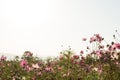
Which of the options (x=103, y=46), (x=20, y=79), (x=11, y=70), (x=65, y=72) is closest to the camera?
(x=65, y=72)

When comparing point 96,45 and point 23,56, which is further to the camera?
point 23,56

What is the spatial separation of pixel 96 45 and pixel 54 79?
221 inches

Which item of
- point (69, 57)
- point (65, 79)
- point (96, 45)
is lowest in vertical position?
point (65, 79)

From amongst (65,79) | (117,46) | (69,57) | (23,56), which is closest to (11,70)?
(69,57)

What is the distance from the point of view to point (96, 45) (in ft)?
44.2

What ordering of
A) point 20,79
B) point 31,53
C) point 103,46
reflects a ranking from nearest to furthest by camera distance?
point 20,79 < point 103,46 < point 31,53

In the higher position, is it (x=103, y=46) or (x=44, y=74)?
(x=103, y=46)

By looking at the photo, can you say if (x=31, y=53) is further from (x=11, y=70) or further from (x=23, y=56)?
(x=11, y=70)

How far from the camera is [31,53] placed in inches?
584

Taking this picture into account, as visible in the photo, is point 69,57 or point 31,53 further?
point 31,53

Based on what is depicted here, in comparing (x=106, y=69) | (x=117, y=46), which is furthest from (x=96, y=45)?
(x=106, y=69)

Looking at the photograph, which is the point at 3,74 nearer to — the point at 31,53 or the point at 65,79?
the point at 65,79

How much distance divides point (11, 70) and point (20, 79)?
1.13 metres

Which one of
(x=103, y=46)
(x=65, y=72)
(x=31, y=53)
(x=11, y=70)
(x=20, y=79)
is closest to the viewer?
(x=65, y=72)
